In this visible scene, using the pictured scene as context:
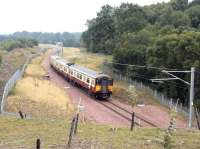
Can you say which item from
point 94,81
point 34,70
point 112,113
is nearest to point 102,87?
point 94,81

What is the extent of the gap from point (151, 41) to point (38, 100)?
24294 mm

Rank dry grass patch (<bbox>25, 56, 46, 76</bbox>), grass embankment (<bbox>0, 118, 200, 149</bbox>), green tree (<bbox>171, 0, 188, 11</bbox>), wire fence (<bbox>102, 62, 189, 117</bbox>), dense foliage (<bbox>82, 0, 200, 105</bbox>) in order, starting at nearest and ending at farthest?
grass embankment (<bbox>0, 118, 200, 149</bbox>), wire fence (<bbox>102, 62, 189, 117</bbox>), dense foliage (<bbox>82, 0, 200, 105</bbox>), dry grass patch (<bbox>25, 56, 46, 76</bbox>), green tree (<bbox>171, 0, 188, 11</bbox>)

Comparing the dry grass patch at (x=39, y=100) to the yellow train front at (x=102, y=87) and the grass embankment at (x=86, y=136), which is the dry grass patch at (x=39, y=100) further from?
the grass embankment at (x=86, y=136)

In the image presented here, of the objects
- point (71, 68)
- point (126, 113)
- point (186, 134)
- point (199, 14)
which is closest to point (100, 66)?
point (71, 68)

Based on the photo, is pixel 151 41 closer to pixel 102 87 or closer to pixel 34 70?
pixel 102 87

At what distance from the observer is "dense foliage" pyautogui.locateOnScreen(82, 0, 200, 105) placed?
47.7 m

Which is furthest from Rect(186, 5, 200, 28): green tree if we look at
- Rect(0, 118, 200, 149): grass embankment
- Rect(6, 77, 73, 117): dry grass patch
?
Rect(0, 118, 200, 149): grass embankment

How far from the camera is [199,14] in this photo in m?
91.3

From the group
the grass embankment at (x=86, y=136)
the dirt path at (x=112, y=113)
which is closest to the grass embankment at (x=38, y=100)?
the dirt path at (x=112, y=113)

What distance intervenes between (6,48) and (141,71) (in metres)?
92.3

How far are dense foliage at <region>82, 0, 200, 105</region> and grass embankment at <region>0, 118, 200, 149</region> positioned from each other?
69.0 feet

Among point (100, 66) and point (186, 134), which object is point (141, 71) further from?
point (186, 134)

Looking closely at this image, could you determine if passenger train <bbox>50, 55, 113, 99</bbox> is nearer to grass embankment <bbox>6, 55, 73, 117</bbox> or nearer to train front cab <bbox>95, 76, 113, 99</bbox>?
train front cab <bbox>95, 76, 113, 99</bbox>

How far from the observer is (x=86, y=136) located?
23.2 m
